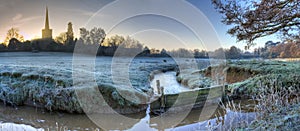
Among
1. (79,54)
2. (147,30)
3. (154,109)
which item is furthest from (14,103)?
(79,54)

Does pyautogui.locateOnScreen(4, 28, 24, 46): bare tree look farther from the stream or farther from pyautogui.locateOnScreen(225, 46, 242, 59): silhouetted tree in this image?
pyautogui.locateOnScreen(225, 46, 242, 59): silhouetted tree

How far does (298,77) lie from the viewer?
8.98 metres

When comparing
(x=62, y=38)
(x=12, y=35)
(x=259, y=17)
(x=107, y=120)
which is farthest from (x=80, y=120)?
(x=62, y=38)

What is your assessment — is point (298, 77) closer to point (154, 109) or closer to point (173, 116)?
point (173, 116)

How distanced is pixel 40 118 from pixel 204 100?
6.60 m

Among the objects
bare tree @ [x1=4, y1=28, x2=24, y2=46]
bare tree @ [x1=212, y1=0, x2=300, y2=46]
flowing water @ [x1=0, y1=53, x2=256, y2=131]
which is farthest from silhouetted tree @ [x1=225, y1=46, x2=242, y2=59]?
bare tree @ [x1=4, y1=28, x2=24, y2=46]

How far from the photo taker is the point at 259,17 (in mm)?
6871

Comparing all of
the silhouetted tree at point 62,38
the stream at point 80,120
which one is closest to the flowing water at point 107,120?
the stream at point 80,120

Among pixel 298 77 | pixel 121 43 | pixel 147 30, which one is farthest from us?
pixel 121 43

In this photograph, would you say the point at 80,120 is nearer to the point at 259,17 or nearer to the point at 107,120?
the point at 107,120

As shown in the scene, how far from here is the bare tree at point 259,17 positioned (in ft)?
21.4

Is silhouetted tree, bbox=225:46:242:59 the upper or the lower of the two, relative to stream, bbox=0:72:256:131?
upper

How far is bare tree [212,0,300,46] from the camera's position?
21.4 ft

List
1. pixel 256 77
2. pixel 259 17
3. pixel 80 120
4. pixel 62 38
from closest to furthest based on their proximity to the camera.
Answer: pixel 259 17, pixel 80 120, pixel 256 77, pixel 62 38
